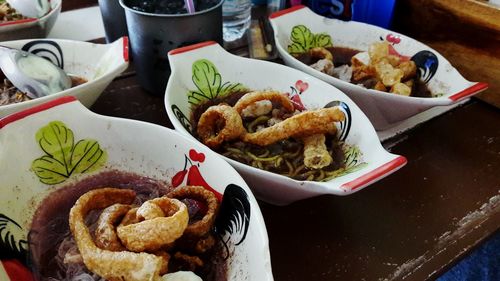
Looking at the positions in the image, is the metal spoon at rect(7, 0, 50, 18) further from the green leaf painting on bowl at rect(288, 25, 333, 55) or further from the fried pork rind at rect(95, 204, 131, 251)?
the fried pork rind at rect(95, 204, 131, 251)

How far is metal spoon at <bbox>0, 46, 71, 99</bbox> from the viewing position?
3.11 ft

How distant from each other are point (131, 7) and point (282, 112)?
0.47m

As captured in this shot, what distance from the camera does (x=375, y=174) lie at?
0.68 meters

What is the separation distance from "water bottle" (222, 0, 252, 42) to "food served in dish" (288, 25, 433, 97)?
24 centimetres

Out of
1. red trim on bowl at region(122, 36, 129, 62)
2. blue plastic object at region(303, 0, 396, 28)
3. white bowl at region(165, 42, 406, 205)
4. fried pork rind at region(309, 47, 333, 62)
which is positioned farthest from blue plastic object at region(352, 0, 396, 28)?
red trim on bowl at region(122, 36, 129, 62)

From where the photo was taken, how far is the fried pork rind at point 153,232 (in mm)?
600

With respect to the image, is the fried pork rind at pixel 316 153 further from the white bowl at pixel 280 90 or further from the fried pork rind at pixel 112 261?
the fried pork rind at pixel 112 261

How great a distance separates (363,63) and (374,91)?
215 millimetres

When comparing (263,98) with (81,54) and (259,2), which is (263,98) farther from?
(259,2)

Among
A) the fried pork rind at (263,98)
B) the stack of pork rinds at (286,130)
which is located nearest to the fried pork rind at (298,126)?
the stack of pork rinds at (286,130)

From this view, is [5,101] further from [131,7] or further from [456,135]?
[456,135]

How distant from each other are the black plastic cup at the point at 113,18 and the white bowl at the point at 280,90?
1.18ft

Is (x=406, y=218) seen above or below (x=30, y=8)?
below

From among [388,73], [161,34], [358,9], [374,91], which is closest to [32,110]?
[161,34]
